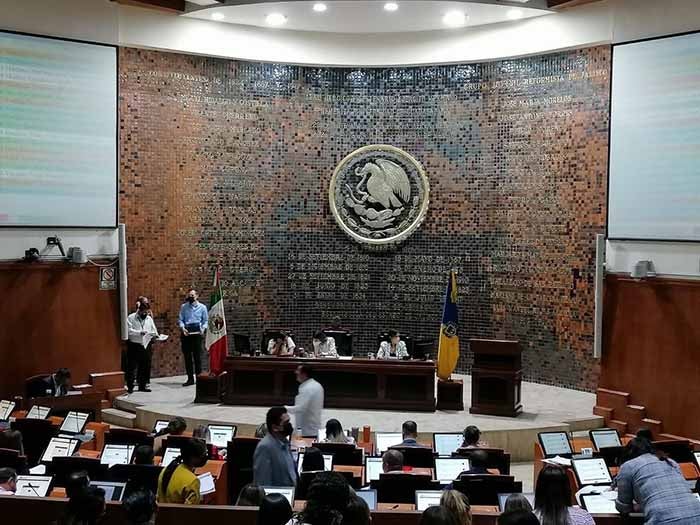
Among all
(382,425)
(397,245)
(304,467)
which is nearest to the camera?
(304,467)

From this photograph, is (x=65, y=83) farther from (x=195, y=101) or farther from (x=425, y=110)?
(x=425, y=110)

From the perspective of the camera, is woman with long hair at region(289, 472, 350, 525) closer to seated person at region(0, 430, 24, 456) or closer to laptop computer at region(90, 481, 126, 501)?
laptop computer at region(90, 481, 126, 501)

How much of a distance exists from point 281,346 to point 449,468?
5.69 metres

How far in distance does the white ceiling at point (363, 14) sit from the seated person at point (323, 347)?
557cm

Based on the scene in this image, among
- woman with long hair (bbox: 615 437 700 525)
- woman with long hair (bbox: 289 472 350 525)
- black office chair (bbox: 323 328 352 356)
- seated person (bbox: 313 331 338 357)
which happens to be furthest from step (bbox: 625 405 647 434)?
woman with long hair (bbox: 289 472 350 525)

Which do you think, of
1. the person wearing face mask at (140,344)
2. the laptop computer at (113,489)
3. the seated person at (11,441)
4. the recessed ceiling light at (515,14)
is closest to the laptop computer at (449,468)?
the laptop computer at (113,489)

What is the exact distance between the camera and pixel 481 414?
12.3m

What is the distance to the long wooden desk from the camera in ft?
41.3

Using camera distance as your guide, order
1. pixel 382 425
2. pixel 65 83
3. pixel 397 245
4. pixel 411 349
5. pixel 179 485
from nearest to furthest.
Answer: pixel 179 485 → pixel 382 425 → pixel 65 83 → pixel 411 349 → pixel 397 245

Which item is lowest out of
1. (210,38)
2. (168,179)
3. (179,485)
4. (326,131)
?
(179,485)

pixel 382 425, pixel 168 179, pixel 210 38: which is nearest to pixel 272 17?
pixel 210 38

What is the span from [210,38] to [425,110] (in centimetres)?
414

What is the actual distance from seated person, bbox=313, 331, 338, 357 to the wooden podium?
7.37ft

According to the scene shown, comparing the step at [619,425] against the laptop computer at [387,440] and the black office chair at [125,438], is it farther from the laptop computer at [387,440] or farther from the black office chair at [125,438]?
the black office chair at [125,438]
